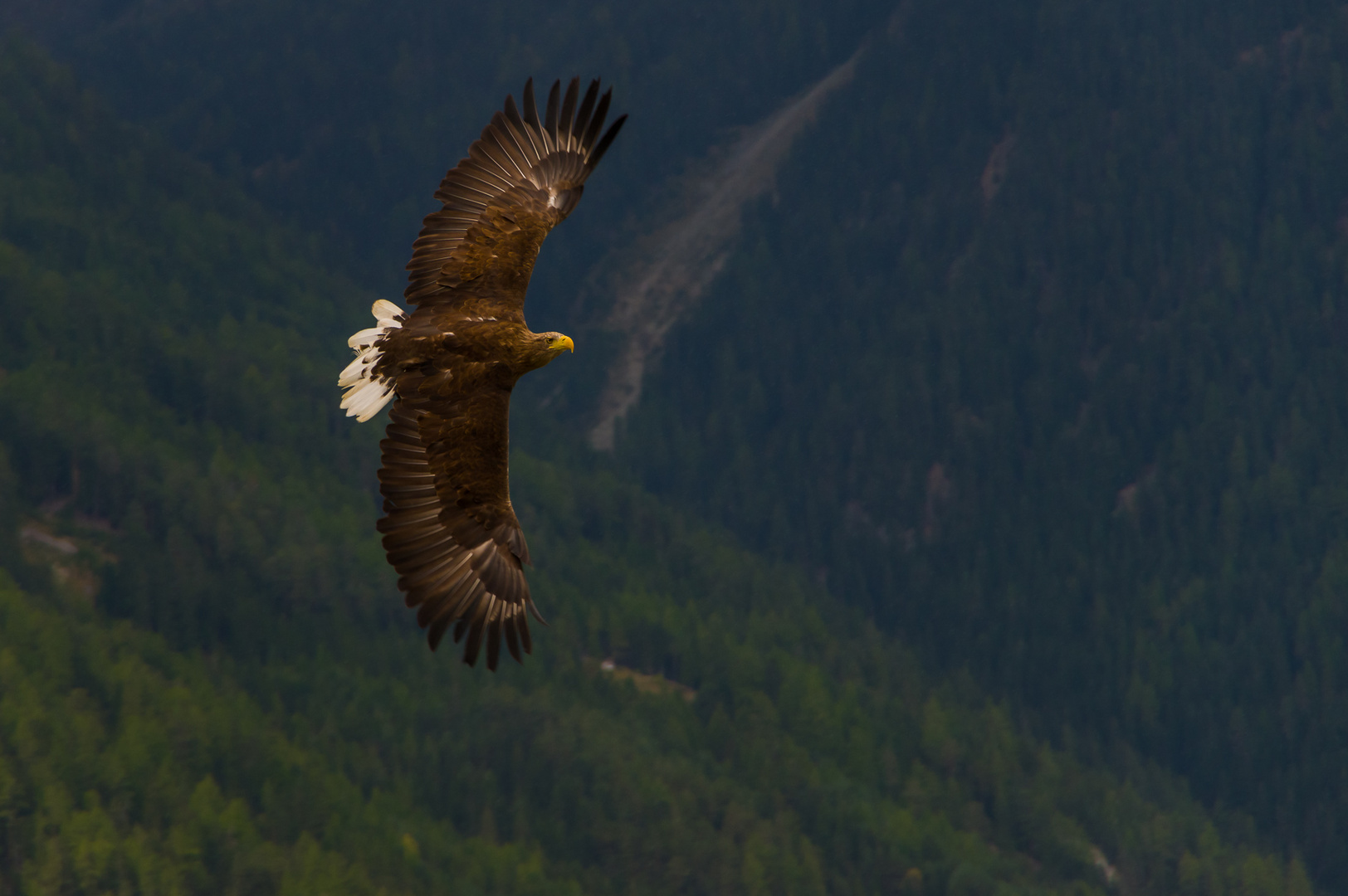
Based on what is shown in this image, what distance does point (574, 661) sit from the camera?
148875mm

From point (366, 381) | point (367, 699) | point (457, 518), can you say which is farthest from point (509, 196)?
point (367, 699)

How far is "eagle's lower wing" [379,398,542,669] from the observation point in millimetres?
22672

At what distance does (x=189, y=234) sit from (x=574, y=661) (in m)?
79.7

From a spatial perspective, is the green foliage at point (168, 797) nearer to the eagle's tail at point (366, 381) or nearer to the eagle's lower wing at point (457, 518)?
the eagle's tail at point (366, 381)

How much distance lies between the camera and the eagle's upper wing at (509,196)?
25.9m

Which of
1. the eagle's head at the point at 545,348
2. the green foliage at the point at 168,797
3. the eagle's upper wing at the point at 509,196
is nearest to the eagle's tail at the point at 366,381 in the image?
the eagle's upper wing at the point at 509,196

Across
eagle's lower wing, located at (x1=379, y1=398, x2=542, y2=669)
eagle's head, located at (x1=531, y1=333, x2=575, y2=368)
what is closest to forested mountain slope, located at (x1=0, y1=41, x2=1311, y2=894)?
eagle's lower wing, located at (x1=379, y1=398, x2=542, y2=669)

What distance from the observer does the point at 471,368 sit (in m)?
23.8

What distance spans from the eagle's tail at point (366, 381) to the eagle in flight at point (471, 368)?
3 centimetres

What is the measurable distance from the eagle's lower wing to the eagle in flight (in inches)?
0.6

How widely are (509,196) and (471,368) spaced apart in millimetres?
4344

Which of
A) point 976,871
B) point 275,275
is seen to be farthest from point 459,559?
point 275,275

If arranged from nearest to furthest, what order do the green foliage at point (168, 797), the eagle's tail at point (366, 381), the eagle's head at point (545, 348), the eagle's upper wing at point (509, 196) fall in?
the eagle's head at point (545, 348), the eagle's tail at point (366, 381), the eagle's upper wing at point (509, 196), the green foliage at point (168, 797)

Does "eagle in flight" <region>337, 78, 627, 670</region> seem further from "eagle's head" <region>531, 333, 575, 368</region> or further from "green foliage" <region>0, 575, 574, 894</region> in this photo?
"green foliage" <region>0, 575, 574, 894</region>
